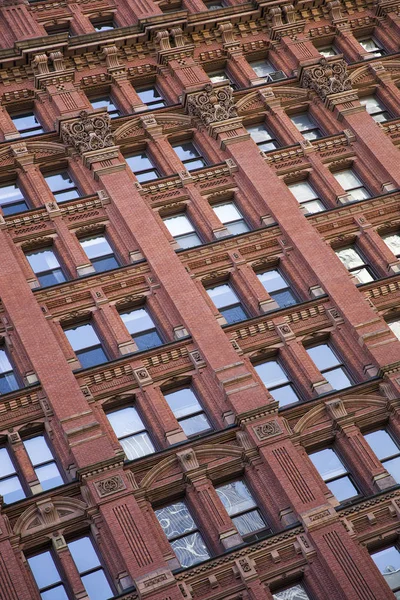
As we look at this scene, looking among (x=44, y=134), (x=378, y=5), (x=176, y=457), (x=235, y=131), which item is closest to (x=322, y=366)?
(x=176, y=457)

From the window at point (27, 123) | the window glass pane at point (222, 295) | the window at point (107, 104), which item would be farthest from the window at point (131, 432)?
the window at point (107, 104)

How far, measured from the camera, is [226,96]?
162ft

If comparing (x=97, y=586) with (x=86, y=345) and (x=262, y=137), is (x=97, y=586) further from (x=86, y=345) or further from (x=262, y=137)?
(x=262, y=137)

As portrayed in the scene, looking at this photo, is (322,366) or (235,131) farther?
(235,131)

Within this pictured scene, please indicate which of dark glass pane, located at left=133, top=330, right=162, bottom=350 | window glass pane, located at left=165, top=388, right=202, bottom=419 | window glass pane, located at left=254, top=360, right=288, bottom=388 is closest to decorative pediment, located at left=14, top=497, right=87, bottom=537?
window glass pane, located at left=165, top=388, right=202, bottom=419

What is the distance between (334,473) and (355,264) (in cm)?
970

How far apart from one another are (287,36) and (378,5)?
5338mm

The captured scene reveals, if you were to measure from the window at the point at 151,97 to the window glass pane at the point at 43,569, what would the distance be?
21767 mm

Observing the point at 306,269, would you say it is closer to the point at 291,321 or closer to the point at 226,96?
the point at 291,321

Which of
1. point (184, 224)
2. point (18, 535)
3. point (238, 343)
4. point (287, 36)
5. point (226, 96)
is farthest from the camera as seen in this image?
point (287, 36)

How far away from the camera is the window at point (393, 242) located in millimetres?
46031

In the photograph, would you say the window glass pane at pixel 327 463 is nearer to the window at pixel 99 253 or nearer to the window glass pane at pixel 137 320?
the window glass pane at pixel 137 320

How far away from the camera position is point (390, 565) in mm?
37000

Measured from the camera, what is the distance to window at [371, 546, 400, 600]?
36.5 meters
